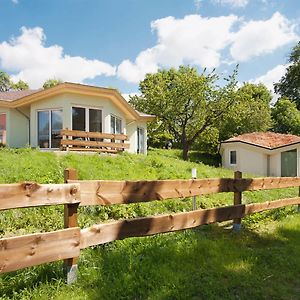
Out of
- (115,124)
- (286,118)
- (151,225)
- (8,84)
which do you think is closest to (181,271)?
(151,225)

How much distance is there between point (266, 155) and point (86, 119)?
14704 millimetres

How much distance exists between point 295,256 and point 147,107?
26.1 meters

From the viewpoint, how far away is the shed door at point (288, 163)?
24.6 metres

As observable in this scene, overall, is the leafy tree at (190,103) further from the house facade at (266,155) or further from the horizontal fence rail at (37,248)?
the horizontal fence rail at (37,248)

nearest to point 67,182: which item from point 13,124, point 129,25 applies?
point 129,25

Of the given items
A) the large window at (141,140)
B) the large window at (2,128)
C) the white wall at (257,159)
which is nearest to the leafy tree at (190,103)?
the white wall at (257,159)

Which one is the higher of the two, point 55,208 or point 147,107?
point 147,107

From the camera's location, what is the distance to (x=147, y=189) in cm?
415

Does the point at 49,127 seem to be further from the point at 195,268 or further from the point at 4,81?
the point at 4,81

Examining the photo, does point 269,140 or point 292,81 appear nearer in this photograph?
point 269,140

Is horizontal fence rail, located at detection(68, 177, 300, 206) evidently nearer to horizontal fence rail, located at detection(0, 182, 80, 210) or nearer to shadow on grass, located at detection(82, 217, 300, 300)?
horizontal fence rail, located at detection(0, 182, 80, 210)

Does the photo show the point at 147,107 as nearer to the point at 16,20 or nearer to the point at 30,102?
the point at 30,102

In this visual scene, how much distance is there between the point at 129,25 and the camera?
12.8 meters

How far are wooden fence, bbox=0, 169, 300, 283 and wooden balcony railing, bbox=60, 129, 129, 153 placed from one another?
485 inches
